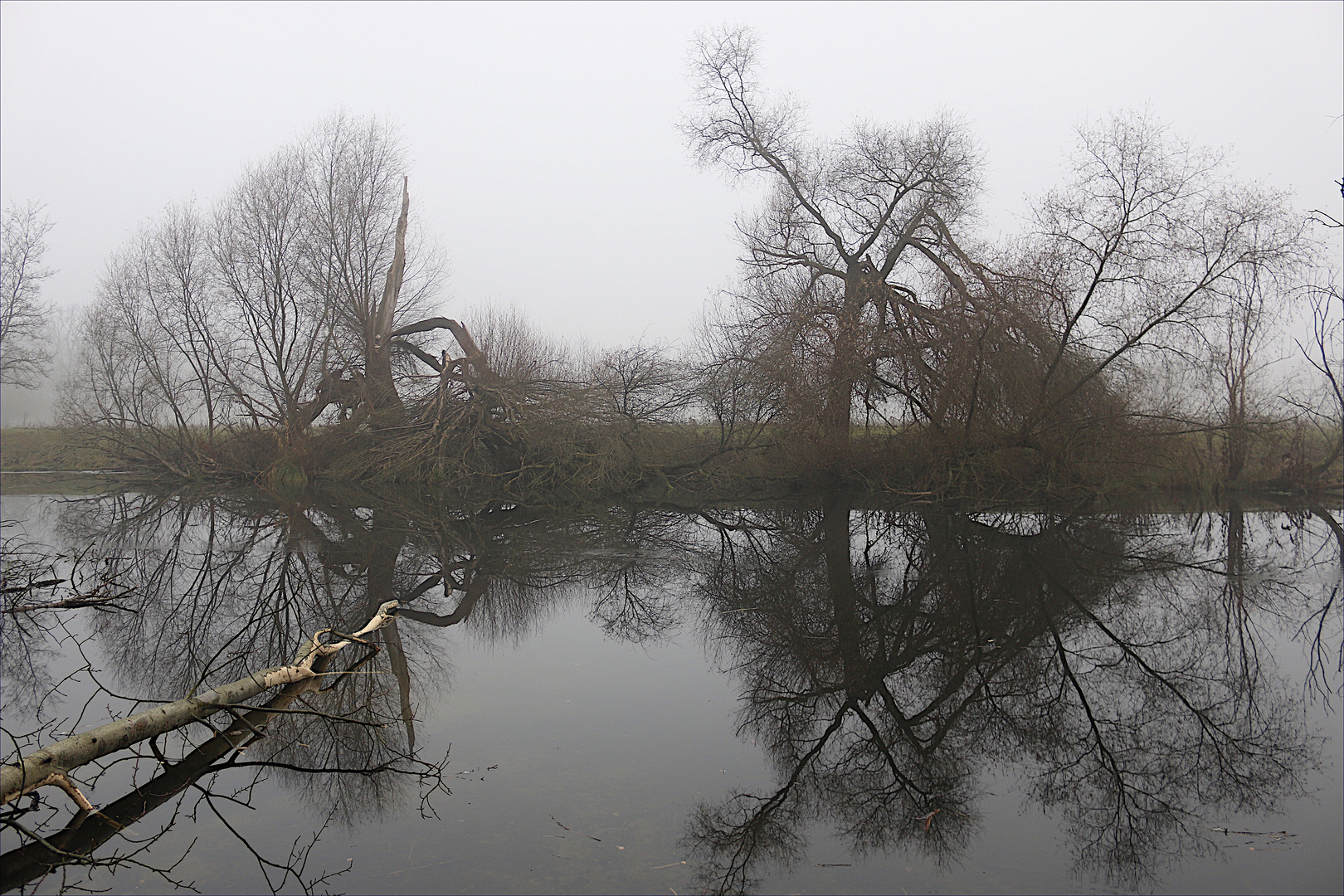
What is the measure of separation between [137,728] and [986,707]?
4.76 meters

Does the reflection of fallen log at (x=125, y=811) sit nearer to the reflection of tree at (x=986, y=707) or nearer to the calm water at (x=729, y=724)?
the calm water at (x=729, y=724)

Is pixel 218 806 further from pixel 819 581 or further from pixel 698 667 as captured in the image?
pixel 819 581

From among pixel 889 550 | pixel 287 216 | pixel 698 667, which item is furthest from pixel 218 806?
pixel 287 216

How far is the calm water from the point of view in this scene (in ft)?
11.2

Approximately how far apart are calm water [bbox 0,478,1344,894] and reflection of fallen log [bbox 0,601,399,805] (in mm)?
340

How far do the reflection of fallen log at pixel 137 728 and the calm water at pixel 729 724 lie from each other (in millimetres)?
340

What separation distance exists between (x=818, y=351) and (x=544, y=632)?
35.5ft

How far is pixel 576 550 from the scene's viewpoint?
1147 centimetres

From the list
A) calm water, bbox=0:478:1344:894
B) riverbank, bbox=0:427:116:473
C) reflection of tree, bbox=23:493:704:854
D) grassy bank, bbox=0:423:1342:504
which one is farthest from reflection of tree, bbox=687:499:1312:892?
riverbank, bbox=0:427:116:473

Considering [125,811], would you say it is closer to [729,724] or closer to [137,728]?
[137,728]

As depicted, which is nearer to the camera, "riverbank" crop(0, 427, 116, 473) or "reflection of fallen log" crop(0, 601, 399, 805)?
"reflection of fallen log" crop(0, 601, 399, 805)

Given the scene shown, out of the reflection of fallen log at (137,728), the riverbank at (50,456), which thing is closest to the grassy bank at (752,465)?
the riverbank at (50,456)

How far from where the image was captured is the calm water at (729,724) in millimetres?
3410

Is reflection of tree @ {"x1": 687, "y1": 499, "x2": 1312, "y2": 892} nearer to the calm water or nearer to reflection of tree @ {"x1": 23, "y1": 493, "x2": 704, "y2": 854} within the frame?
the calm water
